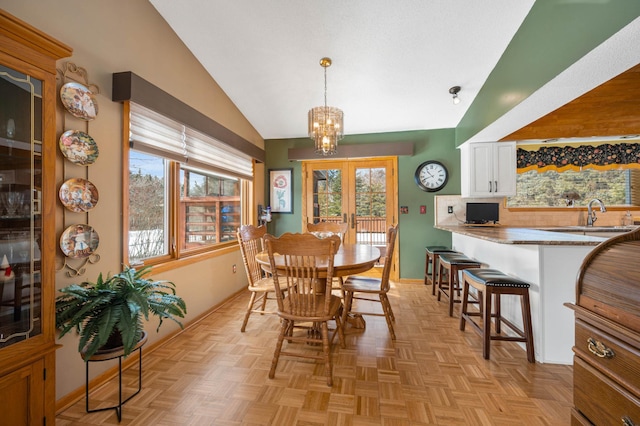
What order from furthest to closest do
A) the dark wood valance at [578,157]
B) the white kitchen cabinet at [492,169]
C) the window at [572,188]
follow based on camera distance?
the window at [572,188] < the dark wood valance at [578,157] < the white kitchen cabinet at [492,169]

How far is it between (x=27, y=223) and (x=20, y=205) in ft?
0.29

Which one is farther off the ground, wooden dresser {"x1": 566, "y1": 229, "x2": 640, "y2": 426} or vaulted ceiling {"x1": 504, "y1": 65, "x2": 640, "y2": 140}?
vaulted ceiling {"x1": 504, "y1": 65, "x2": 640, "y2": 140}

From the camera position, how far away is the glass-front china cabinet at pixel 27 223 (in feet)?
3.83

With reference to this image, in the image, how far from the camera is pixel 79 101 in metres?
1.69

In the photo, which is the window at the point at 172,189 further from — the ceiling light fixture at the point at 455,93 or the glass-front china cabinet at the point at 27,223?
the ceiling light fixture at the point at 455,93

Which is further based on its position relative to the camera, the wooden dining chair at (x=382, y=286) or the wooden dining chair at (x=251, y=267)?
the wooden dining chair at (x=251, y=267)

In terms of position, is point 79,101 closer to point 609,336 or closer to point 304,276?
A: point 304,276

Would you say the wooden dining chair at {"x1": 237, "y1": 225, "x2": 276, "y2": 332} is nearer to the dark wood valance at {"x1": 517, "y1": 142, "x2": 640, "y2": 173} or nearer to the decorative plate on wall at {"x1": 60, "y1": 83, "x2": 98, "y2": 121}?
the decorative plate on wall at {"x1": 60, "y1": 83, "x2": 98, "y2": 121}

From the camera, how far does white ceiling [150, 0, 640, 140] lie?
2.36 meters

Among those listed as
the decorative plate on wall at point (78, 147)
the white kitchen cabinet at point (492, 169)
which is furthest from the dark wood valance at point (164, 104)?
the white kitchen cabinet at point (492, 169)

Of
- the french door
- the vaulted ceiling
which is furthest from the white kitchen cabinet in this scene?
the french door

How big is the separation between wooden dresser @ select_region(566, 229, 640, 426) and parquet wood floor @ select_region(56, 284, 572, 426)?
2.47 feet

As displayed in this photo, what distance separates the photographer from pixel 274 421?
151cm

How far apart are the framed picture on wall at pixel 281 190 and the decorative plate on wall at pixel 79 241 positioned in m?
3.05
